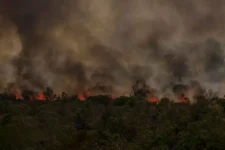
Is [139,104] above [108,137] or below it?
above

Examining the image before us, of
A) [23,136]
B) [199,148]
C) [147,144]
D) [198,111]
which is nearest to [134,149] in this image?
[147,144]

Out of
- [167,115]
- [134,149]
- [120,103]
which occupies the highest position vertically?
[120,103]

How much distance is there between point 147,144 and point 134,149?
396cm

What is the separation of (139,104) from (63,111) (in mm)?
17436

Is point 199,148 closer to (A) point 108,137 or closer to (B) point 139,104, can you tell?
(A) point 108,137

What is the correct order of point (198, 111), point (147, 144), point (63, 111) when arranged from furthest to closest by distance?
point (63, 111) → point (198, 111) → point (147, 144)

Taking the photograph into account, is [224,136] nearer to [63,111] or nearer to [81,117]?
[81,117]

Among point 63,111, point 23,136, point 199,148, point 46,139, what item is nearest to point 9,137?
point 23,136

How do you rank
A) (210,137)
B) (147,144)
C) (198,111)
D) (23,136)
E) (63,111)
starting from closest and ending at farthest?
(23,136) → (210,137) → (147,144) → (198,111) → (63,111)

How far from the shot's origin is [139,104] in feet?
314

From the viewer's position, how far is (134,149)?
152 ft

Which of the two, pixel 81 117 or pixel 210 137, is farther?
pixel 81 117

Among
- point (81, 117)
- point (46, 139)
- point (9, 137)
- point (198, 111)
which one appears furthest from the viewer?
point (81, 117)

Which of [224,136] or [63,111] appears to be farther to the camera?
[63,111]
